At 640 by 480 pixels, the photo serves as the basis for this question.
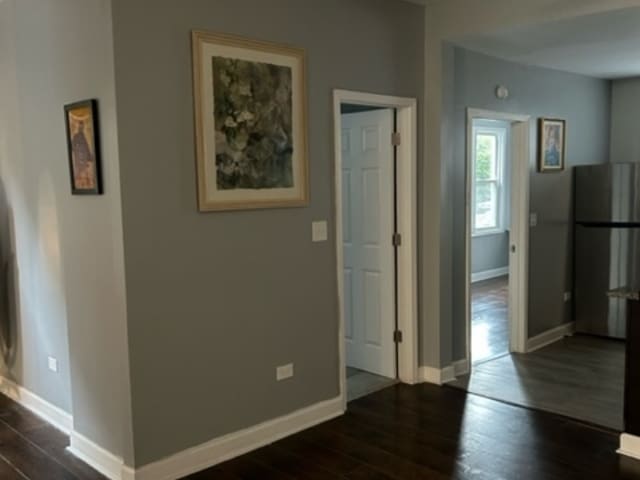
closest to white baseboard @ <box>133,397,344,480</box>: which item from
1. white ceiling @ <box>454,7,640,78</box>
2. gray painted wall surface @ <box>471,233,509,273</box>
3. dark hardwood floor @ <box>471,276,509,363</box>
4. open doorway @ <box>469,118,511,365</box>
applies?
dark hardwood floor @ <box>471,276,509,363</box>

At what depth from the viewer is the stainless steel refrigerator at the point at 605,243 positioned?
564cm

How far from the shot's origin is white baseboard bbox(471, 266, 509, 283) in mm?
9109

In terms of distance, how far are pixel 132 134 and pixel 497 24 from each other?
254 centimetres

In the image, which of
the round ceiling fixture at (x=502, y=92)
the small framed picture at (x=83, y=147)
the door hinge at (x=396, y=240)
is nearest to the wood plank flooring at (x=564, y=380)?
the door hinge at (x=396, y=240)

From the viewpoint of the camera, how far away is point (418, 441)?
11.6 feet

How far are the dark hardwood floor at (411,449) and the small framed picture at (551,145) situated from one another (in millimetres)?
2512

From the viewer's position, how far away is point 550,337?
5.80m

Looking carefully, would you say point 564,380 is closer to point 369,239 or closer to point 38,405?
point 369,239

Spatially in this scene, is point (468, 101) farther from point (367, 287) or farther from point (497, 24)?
point (367, 287)

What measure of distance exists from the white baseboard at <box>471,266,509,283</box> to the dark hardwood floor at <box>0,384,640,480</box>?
5.15 metres

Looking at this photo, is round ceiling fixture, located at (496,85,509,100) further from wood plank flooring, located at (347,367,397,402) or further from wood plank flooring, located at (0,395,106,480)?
wood plank flooring, located at (0,395,106,480)

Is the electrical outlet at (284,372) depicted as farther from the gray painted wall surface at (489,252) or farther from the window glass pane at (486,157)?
the window glass pane at (486,157)

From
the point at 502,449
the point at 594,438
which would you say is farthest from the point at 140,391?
the point at 594,438

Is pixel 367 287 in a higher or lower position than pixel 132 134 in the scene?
lower
